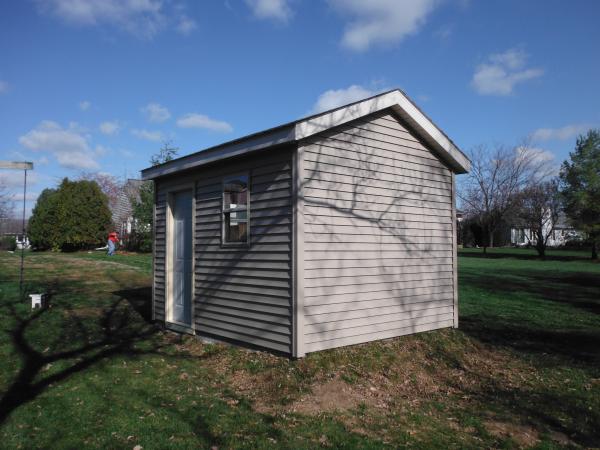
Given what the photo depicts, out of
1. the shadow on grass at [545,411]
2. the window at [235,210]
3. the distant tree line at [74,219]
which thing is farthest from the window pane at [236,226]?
the distant tree line at [74,219]

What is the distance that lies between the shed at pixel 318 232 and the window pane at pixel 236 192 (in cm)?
3

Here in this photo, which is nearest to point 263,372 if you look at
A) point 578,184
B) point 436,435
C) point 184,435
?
point 184,435

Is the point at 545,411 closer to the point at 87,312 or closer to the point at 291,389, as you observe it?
the point at 291,389

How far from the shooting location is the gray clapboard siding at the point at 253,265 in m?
5.83

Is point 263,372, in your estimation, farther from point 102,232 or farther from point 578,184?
point 578,184

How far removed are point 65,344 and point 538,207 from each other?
34825mm

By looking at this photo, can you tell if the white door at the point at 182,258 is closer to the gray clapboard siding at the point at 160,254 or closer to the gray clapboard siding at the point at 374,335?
the gray clapboard siding at the point at 160,254

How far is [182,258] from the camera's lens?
8273 millimetres

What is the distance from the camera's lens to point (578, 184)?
1237 inches

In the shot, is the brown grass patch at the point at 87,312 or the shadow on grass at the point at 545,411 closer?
the shadow on grass at the point at 545,411

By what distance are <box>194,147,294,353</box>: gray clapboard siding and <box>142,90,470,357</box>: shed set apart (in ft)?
0.08

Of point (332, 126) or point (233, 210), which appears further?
point (233, 210)

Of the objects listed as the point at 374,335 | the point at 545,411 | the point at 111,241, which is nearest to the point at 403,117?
the point at 374,335

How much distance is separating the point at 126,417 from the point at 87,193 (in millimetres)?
25501
